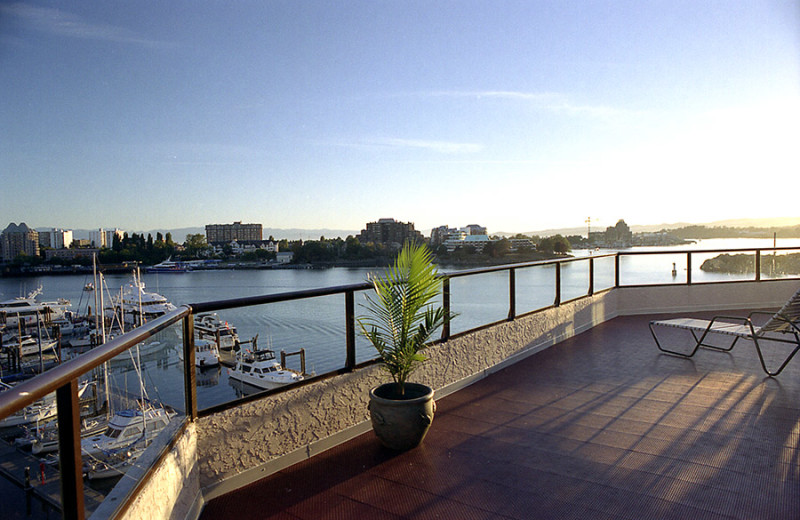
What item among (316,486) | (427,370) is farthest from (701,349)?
(316,486)

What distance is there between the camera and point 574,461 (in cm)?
286

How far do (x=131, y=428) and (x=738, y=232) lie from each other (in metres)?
13.5

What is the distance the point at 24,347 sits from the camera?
110ft

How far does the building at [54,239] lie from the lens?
111 ft

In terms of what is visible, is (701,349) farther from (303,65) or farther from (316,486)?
(303,65)

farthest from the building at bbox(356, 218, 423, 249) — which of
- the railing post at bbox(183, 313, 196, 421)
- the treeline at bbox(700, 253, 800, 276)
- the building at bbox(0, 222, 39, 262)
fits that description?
the building at bbox(0, 222, 39, 262)

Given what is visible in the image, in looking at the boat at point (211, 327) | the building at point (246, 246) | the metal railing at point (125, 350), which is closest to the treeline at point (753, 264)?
the metal railing at point (125, 350)

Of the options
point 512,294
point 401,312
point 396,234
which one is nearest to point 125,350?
point 401,312

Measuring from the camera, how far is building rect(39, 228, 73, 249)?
3391 centimetres

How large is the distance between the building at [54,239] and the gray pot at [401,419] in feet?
129

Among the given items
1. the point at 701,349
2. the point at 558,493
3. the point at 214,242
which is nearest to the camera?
the point at 558,493

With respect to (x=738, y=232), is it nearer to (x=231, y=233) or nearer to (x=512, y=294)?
(x=512, y=294)

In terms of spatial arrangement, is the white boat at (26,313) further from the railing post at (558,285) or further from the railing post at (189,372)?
the railing post at (189,372)

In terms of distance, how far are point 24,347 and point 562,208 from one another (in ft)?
147
